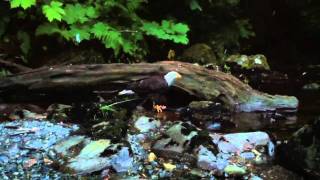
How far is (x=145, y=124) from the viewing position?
528cm

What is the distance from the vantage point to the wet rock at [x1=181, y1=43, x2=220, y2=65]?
8.75 m

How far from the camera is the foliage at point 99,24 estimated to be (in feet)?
23.5

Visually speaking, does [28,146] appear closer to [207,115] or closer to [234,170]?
[234,170]

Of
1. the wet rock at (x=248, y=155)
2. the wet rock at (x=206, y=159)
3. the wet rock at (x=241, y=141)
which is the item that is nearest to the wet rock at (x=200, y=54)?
the wet rock at (x=241, y=141)

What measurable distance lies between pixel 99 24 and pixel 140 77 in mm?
1690

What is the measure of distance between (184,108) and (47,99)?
1758 millimetres

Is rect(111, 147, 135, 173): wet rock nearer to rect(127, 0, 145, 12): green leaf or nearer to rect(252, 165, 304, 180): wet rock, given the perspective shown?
rect(252, 165, 304, 180): wet rock

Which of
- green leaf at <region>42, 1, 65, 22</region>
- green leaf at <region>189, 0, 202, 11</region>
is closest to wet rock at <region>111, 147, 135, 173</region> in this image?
green leaf at <region>42, 1, 65, 22</region>

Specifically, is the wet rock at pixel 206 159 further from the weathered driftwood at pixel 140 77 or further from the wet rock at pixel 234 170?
the weathered driftwood at pixel 140 77

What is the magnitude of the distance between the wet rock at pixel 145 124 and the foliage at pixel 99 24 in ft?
7.35

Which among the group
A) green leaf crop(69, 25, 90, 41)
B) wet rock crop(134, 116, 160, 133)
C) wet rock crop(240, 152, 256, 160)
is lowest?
wet rock crop(240, 152, 256, 160)

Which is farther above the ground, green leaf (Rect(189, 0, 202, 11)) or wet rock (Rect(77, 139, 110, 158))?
green leaf (Rect(189, 0, 202, 11))

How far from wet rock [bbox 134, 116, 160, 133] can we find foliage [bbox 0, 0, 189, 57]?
2.24m

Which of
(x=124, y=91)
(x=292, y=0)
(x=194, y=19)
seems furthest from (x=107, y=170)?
(x=292, y=0)
